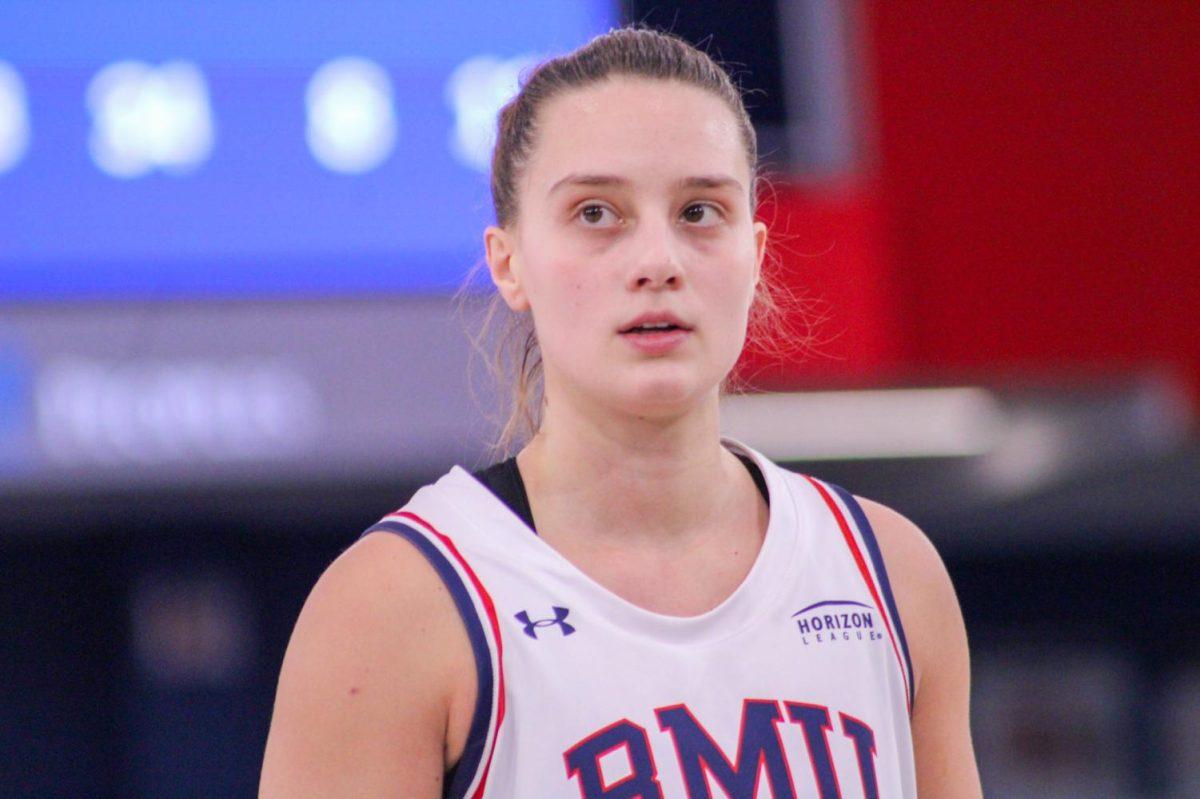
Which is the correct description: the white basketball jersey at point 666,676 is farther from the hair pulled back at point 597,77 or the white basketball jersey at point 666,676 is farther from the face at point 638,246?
the hair pulled back at point 597,77

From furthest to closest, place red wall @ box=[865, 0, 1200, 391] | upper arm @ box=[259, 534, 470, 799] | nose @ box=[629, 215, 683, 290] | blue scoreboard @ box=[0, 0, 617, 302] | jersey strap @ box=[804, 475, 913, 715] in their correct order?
red wall @ box=[865, 0, 1200, 391], blue scoreboard @ box=[0, 0, 617, 302], jersey strap @ box=[804, 475, 913, 715], nose @ box=[629, 215, 683, 290], upper arm @ box=[259, 534, 470, 799]

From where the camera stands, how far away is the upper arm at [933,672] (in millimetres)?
2059

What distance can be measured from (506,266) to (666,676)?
1.74 ft

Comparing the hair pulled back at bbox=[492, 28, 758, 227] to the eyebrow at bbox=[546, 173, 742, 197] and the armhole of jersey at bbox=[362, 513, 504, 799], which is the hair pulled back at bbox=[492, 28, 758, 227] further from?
the armhole of jersey at bbox=[362, 513, 504, 799]

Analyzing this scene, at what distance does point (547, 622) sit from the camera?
1887 mm

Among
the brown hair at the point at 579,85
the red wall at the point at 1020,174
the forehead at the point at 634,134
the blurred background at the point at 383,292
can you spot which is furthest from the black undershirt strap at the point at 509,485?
the red wall at the point at 1020,174

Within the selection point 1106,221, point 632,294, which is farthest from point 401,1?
point 632,294

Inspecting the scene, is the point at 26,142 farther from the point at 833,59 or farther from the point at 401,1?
the point at 833,59

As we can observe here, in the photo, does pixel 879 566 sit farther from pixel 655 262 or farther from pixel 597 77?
pixel 597 77

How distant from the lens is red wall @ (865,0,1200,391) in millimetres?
6516

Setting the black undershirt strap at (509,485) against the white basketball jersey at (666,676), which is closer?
the white basketball jersey at (666,676)

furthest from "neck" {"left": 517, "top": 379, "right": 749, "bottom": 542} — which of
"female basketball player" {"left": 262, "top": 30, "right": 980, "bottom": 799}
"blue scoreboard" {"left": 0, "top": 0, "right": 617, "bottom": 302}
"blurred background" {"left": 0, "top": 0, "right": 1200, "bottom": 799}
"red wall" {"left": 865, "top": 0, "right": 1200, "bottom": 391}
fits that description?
"red wall" {"left": 865, "top": 0, "right": 1200, "bottom": 391}

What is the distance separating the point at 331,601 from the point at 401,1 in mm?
4102

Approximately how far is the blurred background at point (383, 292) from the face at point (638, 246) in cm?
245
